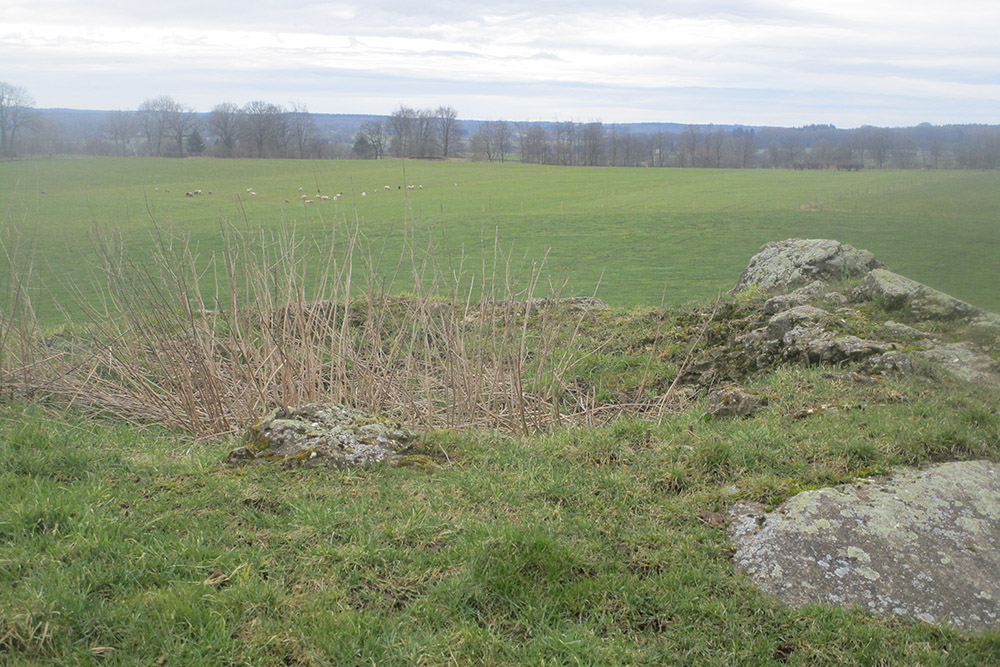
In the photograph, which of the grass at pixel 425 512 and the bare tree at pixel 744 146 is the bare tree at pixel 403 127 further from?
the grass at pixel 425 512

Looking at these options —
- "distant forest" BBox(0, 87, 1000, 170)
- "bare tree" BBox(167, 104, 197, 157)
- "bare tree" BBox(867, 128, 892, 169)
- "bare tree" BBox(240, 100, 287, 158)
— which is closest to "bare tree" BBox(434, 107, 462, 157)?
"distant forest" BBox(0, 87, 1000, 170)

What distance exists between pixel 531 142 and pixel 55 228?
199 ft

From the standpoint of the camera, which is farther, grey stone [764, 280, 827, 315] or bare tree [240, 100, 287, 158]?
bare tree [240, 100, 287, 158]

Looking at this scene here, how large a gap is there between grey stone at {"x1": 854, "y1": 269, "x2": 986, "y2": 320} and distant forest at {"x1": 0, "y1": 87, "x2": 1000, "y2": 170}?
2.55 meters

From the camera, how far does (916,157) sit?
34.0 ft

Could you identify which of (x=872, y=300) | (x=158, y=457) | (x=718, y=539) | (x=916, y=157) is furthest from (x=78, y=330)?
(x=916, y=157)

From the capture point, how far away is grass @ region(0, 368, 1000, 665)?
2758mm

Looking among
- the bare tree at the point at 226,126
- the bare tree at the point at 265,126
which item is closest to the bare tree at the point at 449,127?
the bare tree at the point at 265,126

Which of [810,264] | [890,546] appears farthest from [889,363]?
[810,264]

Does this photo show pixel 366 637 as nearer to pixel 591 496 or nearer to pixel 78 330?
pixel 591 496

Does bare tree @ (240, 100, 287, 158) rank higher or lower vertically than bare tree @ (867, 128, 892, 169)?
higher

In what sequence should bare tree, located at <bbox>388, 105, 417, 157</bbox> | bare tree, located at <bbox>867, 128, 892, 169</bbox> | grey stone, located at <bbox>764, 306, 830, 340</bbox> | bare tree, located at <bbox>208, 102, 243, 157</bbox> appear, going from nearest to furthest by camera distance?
grey stone, located at <bbox>764, 306, 830, 340</bbox>, bare tree, located at <bbox>867, 128, 892, 169</bbox>, bare tree, located at <bbox>208, 102, 243, 157</bbox>, bare tree, located at <bbox>388, 105, 417, 157</bbox>

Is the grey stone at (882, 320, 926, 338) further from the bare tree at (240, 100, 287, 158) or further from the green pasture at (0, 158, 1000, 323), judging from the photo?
the bare tree at (240, 100, 287, 158)

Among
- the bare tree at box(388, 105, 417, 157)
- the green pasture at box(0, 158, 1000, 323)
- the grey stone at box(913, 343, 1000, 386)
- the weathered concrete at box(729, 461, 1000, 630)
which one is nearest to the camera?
the weathered concrete at box(729, 461, 1000, 630)
